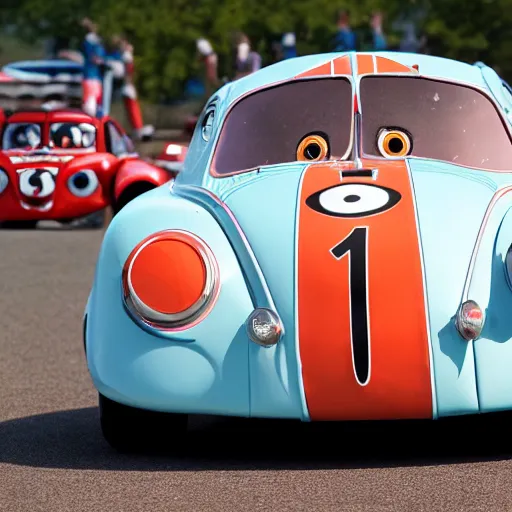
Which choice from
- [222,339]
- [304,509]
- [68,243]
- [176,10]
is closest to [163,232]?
[222,339]

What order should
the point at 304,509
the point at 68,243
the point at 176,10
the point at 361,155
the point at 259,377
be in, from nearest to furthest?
the point at 304,509
the point at 259,377
the point at 361,155
the point at 68,243
the point at 176,10

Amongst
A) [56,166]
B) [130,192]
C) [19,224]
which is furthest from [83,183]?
[19,224]

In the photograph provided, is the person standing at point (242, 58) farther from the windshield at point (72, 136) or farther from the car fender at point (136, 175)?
the car fender at point (136, 175)

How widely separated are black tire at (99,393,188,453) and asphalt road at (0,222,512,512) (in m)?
0.06

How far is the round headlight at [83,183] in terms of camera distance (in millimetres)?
17266

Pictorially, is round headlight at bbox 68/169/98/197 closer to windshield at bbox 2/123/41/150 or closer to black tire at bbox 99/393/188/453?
windshield at bbox 2/123/41/150

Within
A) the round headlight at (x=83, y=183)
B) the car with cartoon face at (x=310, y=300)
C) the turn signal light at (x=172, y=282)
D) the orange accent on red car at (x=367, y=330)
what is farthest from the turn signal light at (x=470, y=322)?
the round headlight at (x=83, y=183)

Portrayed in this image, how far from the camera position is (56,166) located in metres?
17.3

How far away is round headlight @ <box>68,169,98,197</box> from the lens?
17.3 meters

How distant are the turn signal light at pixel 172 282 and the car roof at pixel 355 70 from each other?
1.26 m

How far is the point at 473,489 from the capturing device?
5.10m

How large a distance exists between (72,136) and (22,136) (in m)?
0.52

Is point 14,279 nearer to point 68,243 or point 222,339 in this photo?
point 68,243

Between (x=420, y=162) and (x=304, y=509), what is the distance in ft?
5.35
